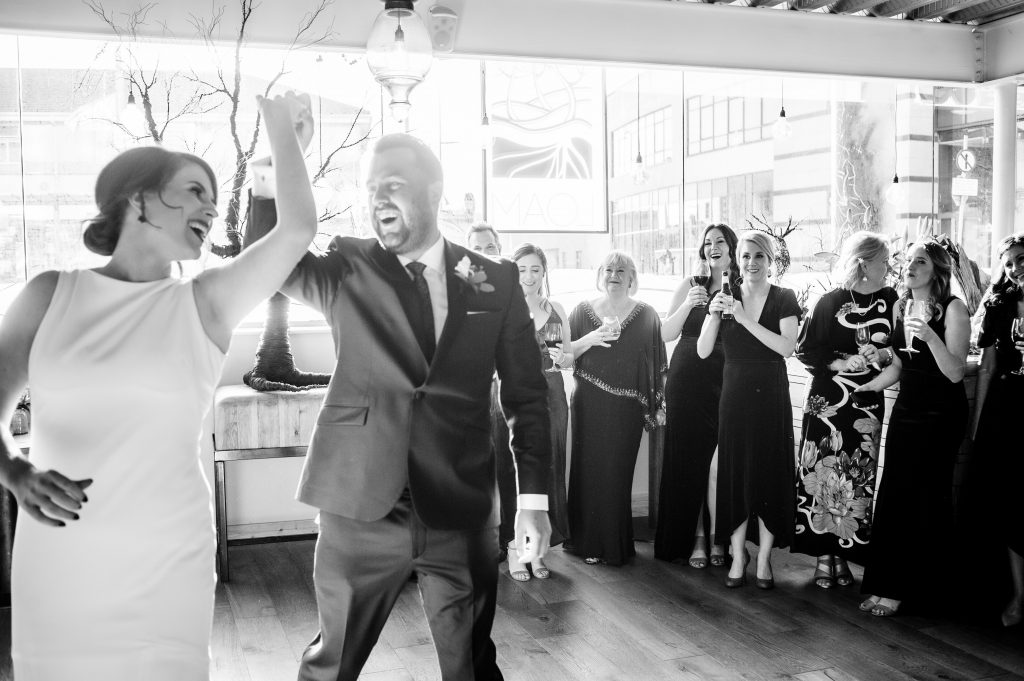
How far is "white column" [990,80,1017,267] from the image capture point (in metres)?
5.87

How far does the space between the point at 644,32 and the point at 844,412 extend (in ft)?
8.04

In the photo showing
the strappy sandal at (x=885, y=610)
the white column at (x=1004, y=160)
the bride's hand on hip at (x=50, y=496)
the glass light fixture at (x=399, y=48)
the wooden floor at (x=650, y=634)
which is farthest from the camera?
the white column at (x=1004, y=160)

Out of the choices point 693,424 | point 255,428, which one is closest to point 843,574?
point 693,424

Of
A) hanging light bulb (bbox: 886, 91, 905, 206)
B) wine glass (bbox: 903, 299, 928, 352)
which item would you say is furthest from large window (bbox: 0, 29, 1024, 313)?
wine glass (bbox: 903, 299, 928, 352)

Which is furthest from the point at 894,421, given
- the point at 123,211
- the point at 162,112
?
the point at 162,112

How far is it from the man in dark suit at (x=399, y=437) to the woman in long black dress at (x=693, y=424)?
264 cm

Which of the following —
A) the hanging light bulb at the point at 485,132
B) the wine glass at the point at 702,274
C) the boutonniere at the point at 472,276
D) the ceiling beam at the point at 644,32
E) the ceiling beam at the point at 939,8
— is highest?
the ceiling beam at the point at 939,8

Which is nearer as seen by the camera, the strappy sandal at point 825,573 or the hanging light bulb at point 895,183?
the strappy sandal at point 825,573

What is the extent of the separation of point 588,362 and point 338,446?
292 centimetres

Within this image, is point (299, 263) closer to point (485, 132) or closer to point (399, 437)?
point (399, 437)

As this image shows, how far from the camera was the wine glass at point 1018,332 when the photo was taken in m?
3.69

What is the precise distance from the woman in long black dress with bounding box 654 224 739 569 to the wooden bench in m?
1.75

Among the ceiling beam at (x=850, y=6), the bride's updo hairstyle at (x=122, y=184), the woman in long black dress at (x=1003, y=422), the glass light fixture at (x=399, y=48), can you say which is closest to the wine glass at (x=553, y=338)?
the woman in long black dress at (x=1003, y=422)

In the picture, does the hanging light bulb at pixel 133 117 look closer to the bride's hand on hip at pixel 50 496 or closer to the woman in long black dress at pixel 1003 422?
the bride's hand on hip at pixel 50 496
